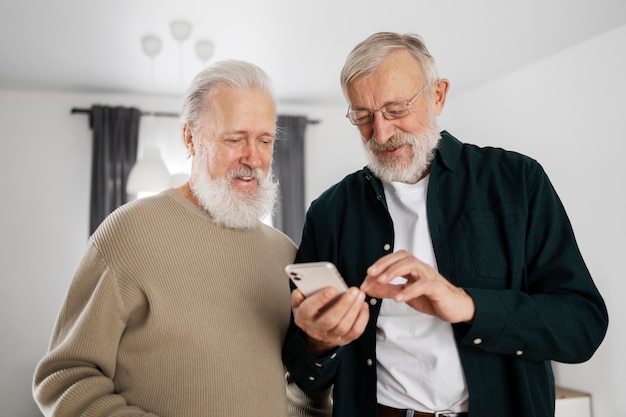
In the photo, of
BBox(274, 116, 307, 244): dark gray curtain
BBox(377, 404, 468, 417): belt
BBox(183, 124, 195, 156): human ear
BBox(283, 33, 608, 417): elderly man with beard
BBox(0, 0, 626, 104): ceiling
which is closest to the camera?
BBox(283, 33, 608, 417): elderly man with beard

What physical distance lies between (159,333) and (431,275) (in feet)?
2.17

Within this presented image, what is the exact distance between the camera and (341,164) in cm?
649

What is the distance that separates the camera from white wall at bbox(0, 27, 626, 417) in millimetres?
4184

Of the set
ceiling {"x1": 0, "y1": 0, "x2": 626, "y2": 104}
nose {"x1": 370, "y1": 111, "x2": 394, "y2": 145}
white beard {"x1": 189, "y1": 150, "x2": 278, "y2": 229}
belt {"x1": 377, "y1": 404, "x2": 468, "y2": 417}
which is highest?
ceiling {"x1": 0, "y1": 0, "x2": 626, "y2": 104}

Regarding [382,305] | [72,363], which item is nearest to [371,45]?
[382,305]

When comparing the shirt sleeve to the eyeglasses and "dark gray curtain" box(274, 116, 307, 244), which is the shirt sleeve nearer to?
the eyeglasses

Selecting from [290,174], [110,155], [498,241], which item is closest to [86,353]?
[498,241]

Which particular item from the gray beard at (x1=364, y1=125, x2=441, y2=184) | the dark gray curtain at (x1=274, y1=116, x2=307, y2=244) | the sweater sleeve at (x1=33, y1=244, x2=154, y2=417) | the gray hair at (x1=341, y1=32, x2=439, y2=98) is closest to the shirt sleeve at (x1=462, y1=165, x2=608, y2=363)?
the gray beard at (x1=364, y1=125, x2=441, y2=184)

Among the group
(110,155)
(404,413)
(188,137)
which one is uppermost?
(110,155)

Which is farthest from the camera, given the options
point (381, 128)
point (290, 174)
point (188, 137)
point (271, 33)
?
point (290, 174)

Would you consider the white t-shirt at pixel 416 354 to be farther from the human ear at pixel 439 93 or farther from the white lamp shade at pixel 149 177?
the white lamp shade at pixel 149 177

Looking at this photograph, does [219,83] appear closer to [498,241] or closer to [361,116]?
[361,116]

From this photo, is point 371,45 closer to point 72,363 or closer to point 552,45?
point 72,363

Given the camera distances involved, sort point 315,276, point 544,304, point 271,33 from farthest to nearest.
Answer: point 271,33 < point 544,304 < point 315,276
